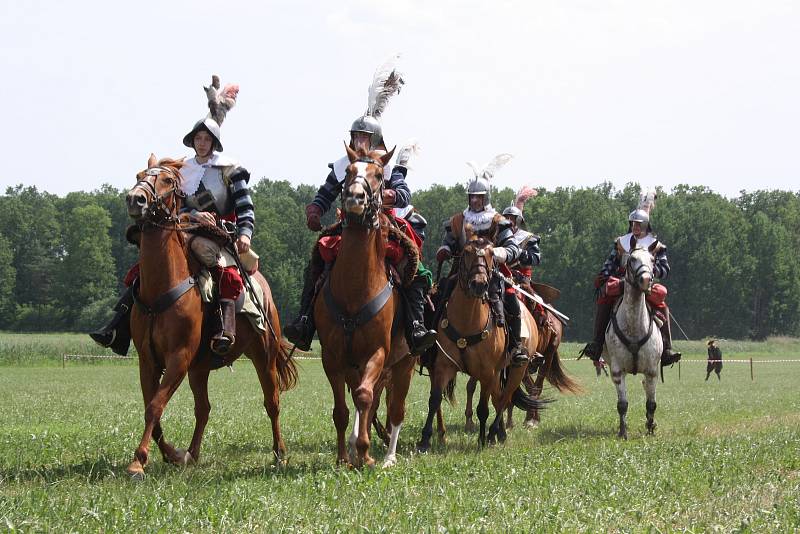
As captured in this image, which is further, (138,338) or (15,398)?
(15,398)

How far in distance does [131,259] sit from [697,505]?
345 ft

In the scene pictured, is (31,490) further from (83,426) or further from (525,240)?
(525,240)

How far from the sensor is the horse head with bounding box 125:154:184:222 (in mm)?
8555

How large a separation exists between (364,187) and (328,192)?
1.66m

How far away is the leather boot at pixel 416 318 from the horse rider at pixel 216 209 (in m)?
1.80

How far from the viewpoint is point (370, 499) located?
24.3ft

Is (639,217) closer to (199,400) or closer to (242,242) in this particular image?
(242,242)

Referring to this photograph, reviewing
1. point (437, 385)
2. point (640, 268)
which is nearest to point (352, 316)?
point (437, 385)

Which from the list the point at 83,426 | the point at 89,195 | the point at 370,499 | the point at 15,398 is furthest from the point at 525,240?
the point at 89,195

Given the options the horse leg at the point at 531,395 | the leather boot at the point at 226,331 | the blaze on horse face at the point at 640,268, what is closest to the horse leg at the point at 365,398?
the leather boot at the point at 226,331

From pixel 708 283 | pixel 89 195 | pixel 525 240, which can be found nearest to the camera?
pixel 525 240

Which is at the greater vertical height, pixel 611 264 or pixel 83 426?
pixel 611 264

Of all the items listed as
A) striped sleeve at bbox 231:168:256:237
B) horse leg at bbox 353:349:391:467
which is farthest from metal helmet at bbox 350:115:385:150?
horse leg at bbox 353:349:391:467

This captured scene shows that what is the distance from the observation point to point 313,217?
9.77 metres
